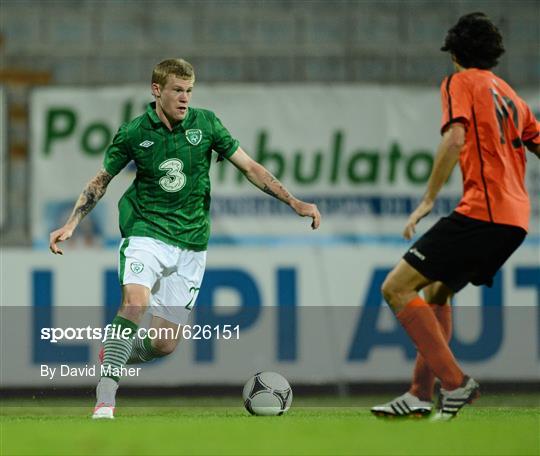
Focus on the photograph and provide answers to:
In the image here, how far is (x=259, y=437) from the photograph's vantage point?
17.2 feet

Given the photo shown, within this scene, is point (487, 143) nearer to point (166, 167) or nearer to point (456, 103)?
point (456, 103)

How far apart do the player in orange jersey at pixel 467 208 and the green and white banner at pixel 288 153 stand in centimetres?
348

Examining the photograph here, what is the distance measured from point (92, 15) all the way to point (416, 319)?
14.6 ft

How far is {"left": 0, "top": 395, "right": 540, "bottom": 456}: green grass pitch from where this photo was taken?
479 cm

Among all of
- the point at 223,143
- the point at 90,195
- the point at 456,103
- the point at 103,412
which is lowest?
the point at 103,412

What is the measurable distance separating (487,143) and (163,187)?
5.04ft

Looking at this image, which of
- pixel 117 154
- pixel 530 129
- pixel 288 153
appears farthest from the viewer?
pixel 288 153

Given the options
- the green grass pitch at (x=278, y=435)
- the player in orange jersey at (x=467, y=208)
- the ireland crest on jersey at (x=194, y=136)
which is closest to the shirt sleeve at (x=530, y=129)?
the player in orange jersey at (x=467, y=208)

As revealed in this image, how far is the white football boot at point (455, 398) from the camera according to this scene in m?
5.90

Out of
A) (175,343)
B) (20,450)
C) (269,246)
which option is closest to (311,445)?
(20,450)

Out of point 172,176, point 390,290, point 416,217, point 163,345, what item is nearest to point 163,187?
point 172,176

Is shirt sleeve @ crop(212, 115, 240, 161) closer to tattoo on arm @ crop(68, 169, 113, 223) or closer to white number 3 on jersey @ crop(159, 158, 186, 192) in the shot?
white number 3 on jersey @ crop(159, 158, 186, 192)

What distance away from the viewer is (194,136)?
663cm

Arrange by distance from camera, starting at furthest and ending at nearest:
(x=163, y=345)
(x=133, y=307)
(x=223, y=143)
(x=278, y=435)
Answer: (x=163, y=345) → (x=223, y=143) → (x=133, y=307) → (x=278, y=435)
